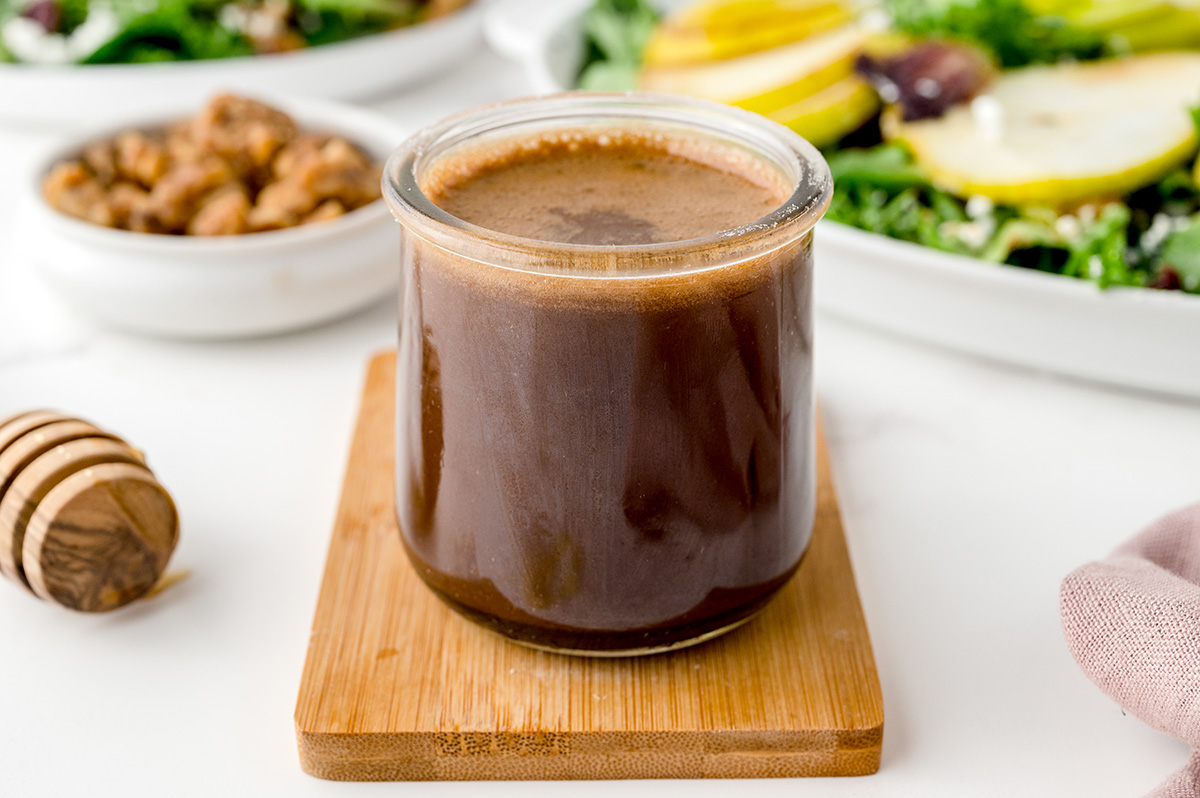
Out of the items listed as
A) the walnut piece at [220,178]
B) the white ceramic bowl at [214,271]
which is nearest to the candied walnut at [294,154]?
the walnut piece at [220,178]

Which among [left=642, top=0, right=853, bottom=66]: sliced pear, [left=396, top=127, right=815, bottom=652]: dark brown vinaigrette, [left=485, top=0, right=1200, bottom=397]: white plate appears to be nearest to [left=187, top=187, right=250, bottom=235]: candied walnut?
[left=396, top=127, right=815, bottom=652]: dark brown vinaigrette

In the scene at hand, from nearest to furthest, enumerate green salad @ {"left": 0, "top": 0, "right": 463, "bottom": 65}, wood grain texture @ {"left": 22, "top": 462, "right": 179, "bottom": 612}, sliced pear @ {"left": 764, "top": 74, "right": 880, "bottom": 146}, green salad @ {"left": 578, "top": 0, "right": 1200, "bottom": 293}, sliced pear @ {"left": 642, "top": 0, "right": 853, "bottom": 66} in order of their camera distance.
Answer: wood grain texture @ {"left": 22, "top": 462, "right": 179, "bottom": 612} < green salad @ {"left": 578, "top": 0, "right": 1200, "bottom": 293} < sliced pear @ {"left": 764, "top": 74, "right": 880, "bottom": 146} < sliced pear @ {"left": 642, "top": 0, "right": 853, "bottom": 66} < green salad @ {"left": 0, "top": 0, "right": 463, "bottom": 65}

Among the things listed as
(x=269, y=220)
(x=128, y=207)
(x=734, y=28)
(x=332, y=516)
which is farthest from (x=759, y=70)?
(x=332, y=516)

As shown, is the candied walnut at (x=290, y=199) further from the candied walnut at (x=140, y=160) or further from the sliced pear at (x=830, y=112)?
the sliced pear at (x=830, y=112)

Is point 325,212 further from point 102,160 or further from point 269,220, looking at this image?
point 102,160

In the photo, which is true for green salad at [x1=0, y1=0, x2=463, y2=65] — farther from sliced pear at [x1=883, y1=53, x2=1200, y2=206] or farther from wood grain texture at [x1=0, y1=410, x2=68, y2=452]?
wood grain texture at [x1=0, y1=410, x2=68, y2=452]
